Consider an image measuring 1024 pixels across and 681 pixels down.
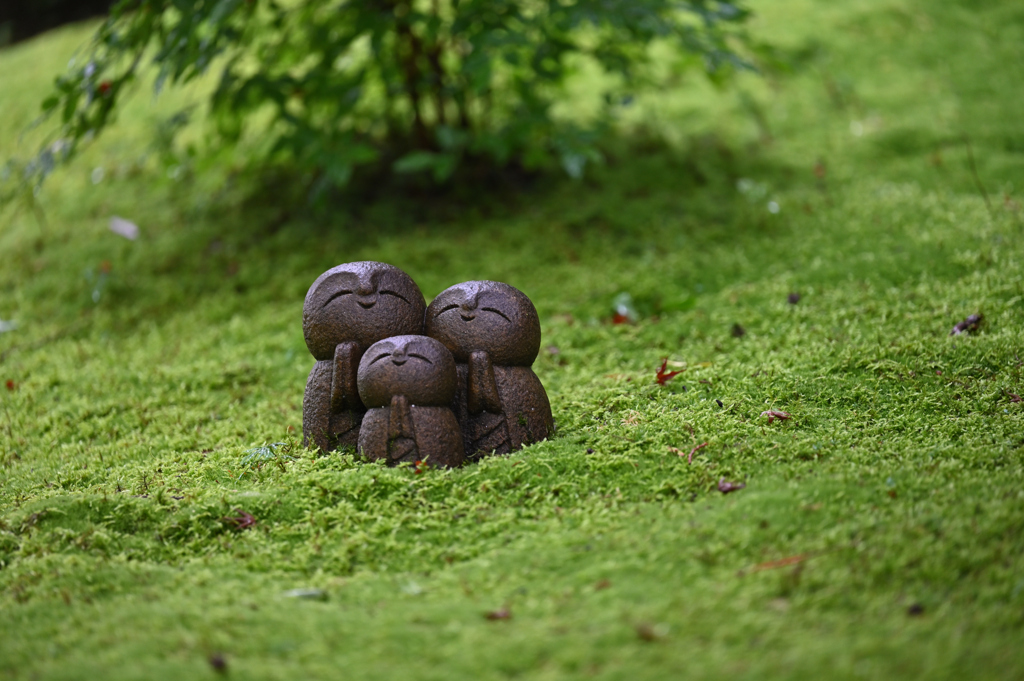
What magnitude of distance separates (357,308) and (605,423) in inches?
51.5

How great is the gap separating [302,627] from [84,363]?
372cm

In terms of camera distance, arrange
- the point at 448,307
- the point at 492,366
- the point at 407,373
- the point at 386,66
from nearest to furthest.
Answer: the point at 407,373 < the point at 492,366 < the point at 448,307 < the point at 386,66

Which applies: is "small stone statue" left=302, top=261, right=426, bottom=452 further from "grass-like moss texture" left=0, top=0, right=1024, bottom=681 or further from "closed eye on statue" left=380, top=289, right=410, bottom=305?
"grass-like moss texture" left=0, top=0, right=1024, bottom=681

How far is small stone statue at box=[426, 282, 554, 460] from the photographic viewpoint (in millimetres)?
3490

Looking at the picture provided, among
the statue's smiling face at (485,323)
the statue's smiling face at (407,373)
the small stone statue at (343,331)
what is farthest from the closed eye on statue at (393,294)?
the statue's smiling face at (407,373)

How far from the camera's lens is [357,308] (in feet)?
11.7

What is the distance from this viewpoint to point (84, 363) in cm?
527

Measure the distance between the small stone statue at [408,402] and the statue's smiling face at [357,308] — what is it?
0.20 metres

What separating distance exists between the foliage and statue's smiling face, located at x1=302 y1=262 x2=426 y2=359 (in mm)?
2050

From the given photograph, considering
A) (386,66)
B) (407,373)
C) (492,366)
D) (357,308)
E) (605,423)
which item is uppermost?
(386,66)

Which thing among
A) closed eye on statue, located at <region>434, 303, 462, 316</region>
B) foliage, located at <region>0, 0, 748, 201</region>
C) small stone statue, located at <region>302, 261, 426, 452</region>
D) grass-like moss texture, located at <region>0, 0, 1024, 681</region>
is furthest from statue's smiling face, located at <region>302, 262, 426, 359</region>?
foliage, located at <region>0, 0, 748, 201</region>

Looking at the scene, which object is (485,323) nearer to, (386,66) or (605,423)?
(605,423)

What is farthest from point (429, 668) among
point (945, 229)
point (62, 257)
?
point (62, 257)

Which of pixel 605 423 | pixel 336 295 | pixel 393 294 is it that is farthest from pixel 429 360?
pixel 605 423
